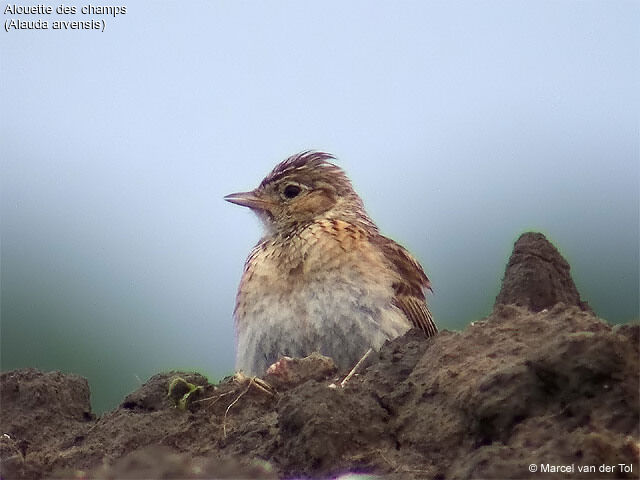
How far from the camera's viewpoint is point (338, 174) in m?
9.83

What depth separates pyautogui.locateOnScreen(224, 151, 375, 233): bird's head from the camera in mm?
9289

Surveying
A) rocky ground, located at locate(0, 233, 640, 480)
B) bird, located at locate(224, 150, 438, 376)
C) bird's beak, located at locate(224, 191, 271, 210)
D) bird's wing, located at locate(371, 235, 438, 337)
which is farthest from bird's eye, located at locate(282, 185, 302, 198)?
rocky ground, located at locate(0, 233, 640, 480)

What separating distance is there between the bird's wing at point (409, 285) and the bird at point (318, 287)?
1 cm

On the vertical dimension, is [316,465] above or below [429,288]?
below

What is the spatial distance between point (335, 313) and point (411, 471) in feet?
9.83

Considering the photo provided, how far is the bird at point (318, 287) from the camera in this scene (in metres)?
7.94

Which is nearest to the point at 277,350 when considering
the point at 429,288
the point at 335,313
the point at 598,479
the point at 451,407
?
the point at 335,313

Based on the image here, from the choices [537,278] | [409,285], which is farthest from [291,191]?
[537,278]

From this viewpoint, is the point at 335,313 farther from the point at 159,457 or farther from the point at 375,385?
the point at 159,457

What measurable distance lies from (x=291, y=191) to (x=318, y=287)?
1.55 meters

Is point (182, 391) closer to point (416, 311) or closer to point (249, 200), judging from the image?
point (416, 311)

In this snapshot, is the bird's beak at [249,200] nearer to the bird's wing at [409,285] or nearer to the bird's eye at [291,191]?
the bird's eye at [291,191]

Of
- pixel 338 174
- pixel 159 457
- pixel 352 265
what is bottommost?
pixel 159 457

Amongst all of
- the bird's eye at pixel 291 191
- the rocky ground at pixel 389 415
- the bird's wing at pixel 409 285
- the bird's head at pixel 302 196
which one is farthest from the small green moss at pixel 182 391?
the bird's eye at pixel 291 191
